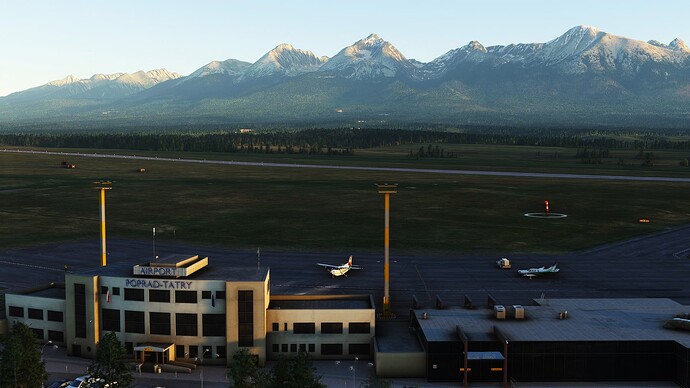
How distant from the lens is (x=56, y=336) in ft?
254

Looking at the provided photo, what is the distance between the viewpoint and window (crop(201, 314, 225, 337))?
236 ft

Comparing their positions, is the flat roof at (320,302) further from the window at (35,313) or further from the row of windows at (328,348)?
the window at (35,313)

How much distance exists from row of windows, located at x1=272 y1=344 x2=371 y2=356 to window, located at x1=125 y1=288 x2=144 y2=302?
607 inches

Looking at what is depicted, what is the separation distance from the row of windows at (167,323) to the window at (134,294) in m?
1.52

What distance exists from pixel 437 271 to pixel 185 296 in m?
46.4

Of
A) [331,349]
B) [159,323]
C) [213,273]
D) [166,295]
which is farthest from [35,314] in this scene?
[331,349]

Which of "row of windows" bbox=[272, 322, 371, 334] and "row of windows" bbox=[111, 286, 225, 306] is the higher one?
"row of windows" bbox=[111, 286, 225, 306]

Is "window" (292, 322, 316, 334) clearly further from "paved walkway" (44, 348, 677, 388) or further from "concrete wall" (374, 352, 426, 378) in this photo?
"concrete wall" (374, 352, 426, 378)

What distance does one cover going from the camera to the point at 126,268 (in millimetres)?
77188

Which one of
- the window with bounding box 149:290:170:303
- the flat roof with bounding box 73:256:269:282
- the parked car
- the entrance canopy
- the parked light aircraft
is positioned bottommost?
the parked car

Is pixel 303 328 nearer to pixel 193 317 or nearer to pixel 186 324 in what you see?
pixel 193 317

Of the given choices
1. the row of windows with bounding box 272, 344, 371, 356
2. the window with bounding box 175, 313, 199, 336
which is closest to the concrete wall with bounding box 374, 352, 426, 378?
the row of windows with bounding box 272, 344, 371, 356

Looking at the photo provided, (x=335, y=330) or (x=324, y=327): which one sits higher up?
(x=324, y=327)

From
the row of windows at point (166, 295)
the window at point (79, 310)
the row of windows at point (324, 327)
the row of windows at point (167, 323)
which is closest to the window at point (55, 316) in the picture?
the window at point (79, 310)
